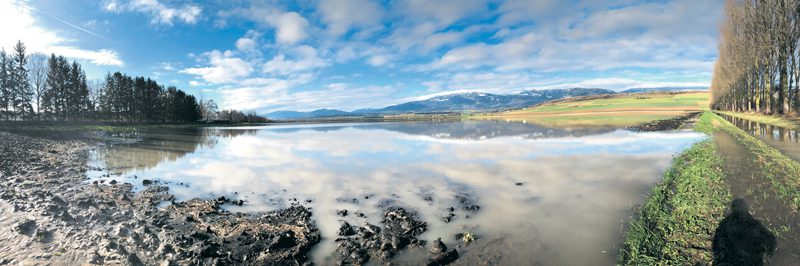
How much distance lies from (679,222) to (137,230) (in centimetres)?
1216

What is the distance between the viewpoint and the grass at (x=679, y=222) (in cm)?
607

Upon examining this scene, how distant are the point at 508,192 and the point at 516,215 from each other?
2.67 m

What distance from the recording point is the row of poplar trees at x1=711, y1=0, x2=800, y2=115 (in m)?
34.1

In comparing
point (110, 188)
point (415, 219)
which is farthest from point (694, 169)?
point (110, 188)

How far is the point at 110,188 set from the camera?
1359cm

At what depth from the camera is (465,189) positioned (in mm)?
12727

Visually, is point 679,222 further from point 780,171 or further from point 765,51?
point 765,51

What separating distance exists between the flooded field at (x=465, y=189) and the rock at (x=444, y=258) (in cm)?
16

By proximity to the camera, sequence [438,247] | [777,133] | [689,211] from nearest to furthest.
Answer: [438,247] → [689,211] → [777,133]

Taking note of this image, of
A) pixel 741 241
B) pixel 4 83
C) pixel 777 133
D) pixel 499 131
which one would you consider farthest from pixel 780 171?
pixel 4 83

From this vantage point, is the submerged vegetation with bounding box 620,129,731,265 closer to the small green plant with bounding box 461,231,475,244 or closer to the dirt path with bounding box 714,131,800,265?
the dirt path with bounding box 714,131,800,265

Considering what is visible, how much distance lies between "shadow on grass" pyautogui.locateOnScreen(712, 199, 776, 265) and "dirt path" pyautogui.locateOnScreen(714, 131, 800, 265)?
0.03m

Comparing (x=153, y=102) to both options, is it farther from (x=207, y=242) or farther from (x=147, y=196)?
(x=207, y=242)

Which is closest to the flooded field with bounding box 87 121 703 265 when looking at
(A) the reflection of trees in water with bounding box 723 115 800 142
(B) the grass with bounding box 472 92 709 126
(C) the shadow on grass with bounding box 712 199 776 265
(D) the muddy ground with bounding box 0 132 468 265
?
(D) the muddy ground with bounding box 0 132 468 265
